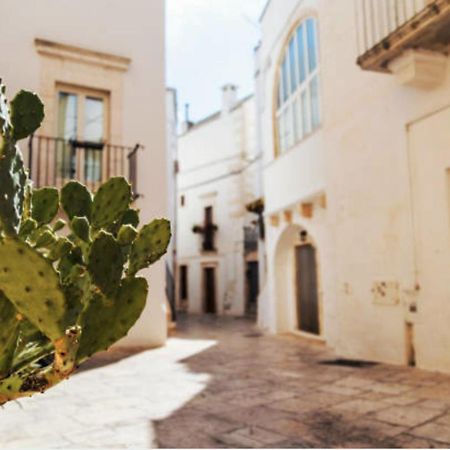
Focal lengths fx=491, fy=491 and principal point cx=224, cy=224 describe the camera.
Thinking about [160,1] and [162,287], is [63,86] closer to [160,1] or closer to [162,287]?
[160,1]

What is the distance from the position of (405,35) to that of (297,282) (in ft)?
23.0

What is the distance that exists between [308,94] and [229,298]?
12.0 m

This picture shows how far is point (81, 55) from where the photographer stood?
8281 mm

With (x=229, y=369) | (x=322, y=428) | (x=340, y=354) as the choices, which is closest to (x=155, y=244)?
(x=322, y=428)

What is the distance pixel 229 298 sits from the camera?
20500 millimetres

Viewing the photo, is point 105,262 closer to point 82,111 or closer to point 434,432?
point 434,432

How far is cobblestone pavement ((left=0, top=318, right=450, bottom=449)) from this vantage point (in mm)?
3451

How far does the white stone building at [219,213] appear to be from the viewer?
66.5ft

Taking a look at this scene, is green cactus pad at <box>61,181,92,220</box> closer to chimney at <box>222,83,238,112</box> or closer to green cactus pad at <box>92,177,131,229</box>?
green cactus pad at <box>92,177,131,229</box>

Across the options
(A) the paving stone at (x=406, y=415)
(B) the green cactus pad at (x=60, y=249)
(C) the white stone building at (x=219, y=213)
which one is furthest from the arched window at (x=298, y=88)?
(B) the green cactus pad at (x=60, y=249)

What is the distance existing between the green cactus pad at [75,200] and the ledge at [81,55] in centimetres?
659

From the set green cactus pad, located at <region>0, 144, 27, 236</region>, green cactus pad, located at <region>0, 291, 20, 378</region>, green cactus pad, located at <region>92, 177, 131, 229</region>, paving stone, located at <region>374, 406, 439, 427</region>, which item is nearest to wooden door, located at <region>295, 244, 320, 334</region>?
paving stone, located at <region>374, 406, 439, 427</region>

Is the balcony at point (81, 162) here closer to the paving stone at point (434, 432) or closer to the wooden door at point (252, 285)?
the paving stone at point (434, 432)

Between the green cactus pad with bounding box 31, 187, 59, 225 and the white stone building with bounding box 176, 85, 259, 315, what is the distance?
16.8 metres
